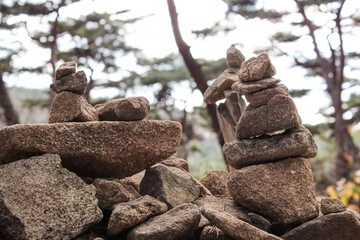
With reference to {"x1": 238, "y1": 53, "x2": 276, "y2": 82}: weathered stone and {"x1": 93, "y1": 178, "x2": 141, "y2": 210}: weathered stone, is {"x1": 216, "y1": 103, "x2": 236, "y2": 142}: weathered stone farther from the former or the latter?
{"x1": 93, "y1": 178, "x2": 141, "y2": 210}: weathered stone

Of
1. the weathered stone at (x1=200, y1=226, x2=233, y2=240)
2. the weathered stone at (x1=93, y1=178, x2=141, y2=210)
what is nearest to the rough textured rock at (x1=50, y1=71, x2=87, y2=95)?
the weathered stone at (x1=93, y1=178, x2=141, y2=210)

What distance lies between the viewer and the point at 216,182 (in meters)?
5.93

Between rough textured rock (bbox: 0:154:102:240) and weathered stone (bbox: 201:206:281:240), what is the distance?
125 cm

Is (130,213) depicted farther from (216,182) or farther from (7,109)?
(7,109)

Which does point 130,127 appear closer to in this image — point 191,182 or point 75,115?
point 75,115

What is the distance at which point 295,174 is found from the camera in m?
4.72

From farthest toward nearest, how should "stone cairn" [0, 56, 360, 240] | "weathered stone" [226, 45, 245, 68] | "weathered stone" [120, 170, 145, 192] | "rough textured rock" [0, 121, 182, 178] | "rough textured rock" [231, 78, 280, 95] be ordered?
1. "weathered stone" [226, 45, 245, 68]
2. "weathered stone" [120, 170, 145, 192]
3. "rough textured rock" [231, 78, 280, 95]
4. "rough textured rock" [0, 121, 182, 178]
5. "stone cairn" [0, 56, 360, 240]

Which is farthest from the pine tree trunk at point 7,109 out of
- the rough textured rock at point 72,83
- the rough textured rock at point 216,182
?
the rough textured rock at point 216,182

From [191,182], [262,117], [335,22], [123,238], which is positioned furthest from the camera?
[335,22]

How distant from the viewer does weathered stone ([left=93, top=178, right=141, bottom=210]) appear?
439cm

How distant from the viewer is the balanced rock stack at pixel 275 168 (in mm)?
4438

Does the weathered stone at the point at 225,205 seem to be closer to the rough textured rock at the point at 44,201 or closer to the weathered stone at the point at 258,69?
the rough textured rock at the point at 44,201

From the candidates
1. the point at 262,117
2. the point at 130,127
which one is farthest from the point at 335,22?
the point at 130,127

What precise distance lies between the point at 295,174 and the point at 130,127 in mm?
2100
